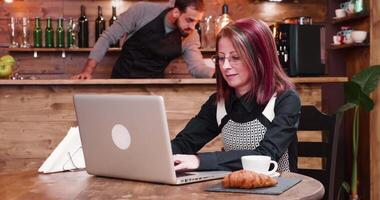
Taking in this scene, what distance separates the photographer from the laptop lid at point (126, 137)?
1378 millimetres

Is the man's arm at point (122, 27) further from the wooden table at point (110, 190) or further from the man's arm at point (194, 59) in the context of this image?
the wooden table at point (110, 190)

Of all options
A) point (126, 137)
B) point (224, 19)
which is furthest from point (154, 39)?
point (126, 137)

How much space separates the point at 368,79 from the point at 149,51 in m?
1.52

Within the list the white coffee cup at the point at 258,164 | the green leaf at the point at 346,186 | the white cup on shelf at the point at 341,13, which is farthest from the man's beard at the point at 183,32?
the white coffee cup at the point at 258,164

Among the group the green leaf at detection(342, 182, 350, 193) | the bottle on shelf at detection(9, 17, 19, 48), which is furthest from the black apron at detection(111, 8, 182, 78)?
the green leaf at detection(342, 182, 350, 193)

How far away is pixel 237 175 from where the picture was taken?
1.36 m

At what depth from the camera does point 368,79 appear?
12.2 ft

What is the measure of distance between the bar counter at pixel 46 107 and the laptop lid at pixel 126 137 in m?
1.77

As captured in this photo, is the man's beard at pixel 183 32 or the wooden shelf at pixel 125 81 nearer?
the wooden shelf at pixel 125 81

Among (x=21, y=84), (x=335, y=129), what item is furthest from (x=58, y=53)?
(x=335, y=129)

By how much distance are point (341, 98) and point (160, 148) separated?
379cm

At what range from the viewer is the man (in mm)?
3695

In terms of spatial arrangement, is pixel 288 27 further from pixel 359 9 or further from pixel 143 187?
pixel 143 187

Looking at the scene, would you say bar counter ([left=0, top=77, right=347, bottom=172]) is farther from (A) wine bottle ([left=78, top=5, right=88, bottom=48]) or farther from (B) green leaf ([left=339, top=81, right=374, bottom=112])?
(A) wine bottle ([left=78, top=5, right=88, bottom=48])
